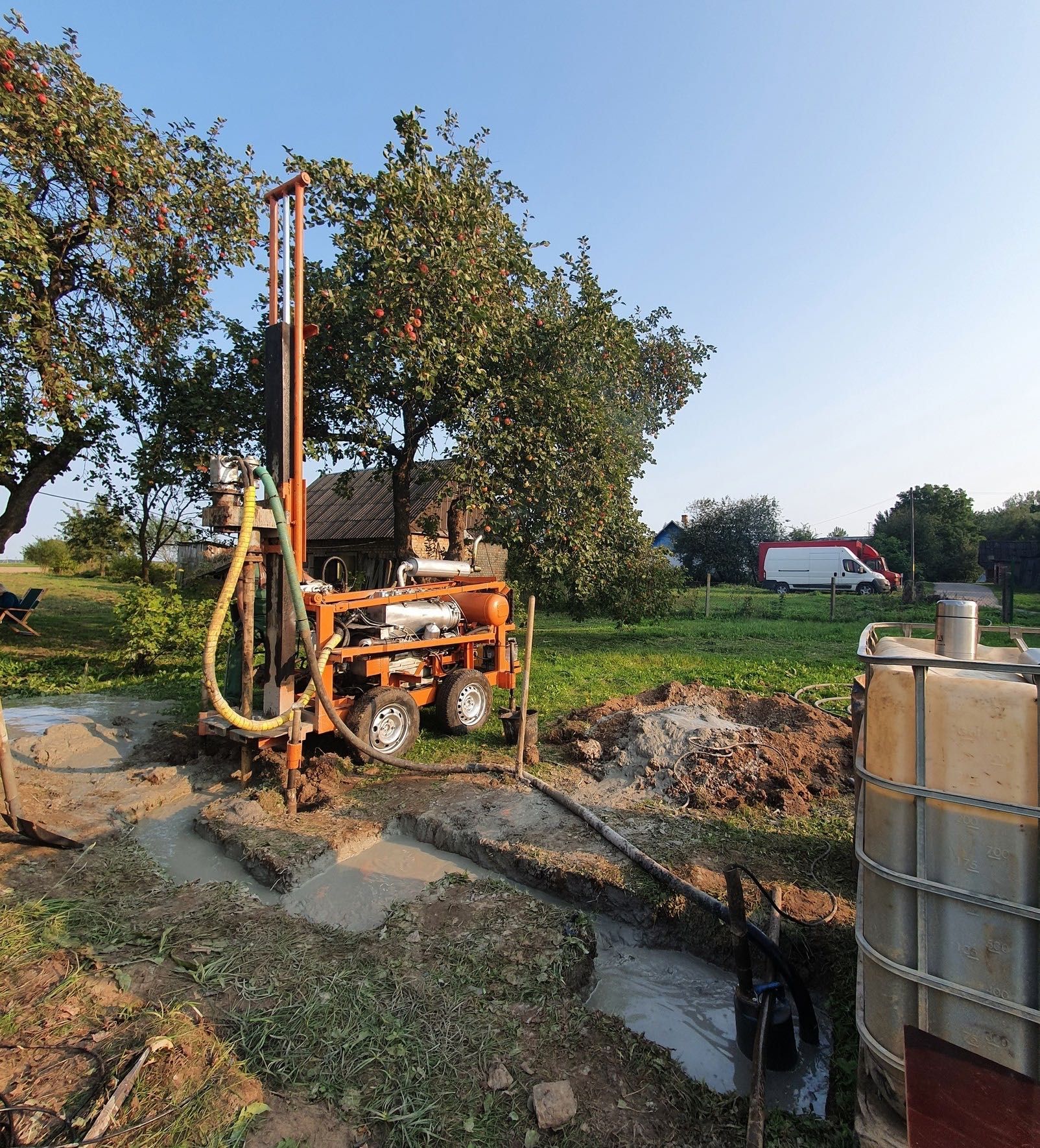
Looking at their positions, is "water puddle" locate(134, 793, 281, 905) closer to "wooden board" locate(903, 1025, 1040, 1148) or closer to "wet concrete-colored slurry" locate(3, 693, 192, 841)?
"wet concrete-colored slurry" locate(3, 693, 192, 841)

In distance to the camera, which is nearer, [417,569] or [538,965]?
[538,965]

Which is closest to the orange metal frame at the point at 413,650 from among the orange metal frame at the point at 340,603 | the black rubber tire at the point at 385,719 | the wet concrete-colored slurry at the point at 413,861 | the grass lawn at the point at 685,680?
the orange metal frame at the point at 340,603

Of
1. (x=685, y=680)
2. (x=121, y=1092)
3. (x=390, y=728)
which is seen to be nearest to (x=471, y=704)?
(x=390, y=728)

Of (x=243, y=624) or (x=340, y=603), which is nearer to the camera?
(x=243, y=624)

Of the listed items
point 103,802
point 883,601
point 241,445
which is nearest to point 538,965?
point 103,802

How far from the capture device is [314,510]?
2139 cm

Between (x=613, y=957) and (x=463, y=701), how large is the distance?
4.07 meters

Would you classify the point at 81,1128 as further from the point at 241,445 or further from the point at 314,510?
the point at 314,510

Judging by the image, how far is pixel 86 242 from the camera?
9.73 metres

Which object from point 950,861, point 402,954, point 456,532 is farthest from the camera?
point 456,532

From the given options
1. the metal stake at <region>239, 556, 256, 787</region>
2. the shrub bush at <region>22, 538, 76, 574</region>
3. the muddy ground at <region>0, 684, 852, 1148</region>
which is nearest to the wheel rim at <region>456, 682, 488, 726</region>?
the muddy ground at <region>0, 684, 852, 1148</region>

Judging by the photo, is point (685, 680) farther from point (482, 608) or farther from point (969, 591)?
point (969, 591)

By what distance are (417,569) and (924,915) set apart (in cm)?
602

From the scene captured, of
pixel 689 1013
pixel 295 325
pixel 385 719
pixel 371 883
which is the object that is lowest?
pixel 689 1013
